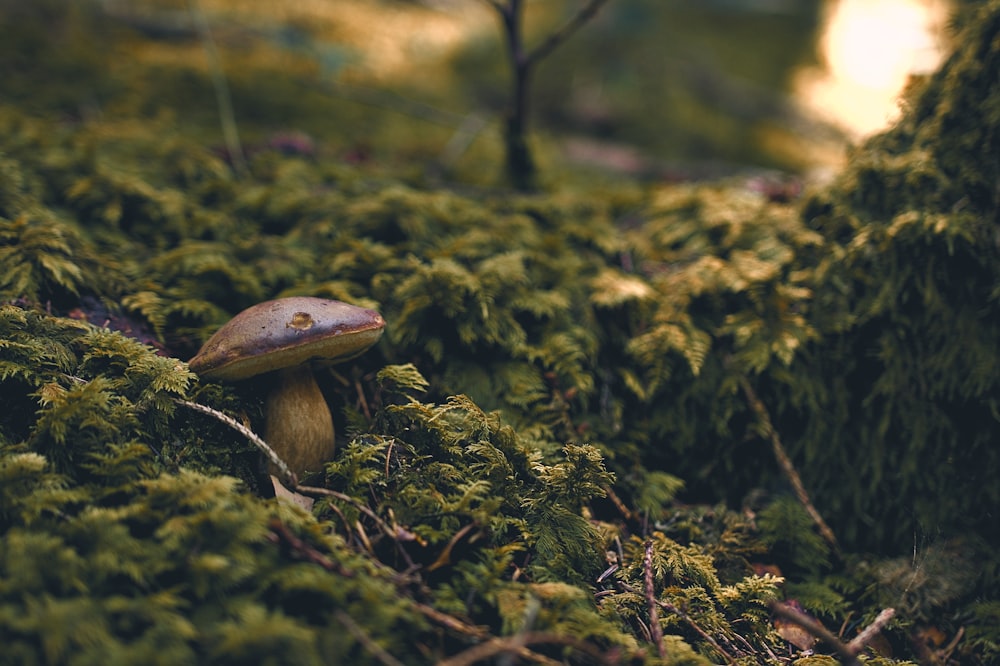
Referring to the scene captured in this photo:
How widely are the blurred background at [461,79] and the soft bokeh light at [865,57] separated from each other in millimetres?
46

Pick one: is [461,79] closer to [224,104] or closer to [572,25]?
[224,104]

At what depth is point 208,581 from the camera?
49.5 inches

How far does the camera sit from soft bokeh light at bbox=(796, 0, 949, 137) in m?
7.29

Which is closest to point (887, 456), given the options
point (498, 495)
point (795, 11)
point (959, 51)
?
point (498, 495)

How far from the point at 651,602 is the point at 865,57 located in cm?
1036

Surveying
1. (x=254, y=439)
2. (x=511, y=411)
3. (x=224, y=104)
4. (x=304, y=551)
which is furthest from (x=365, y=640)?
(x=224, y=104)

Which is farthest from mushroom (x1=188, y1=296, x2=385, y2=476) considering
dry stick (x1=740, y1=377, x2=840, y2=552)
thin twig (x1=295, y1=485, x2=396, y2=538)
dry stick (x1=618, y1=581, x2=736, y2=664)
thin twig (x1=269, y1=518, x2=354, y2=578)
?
dry stick (x1=740, y1=377, x2=840, y2=552)

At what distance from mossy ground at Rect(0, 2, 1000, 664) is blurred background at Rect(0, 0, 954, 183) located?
0.85m

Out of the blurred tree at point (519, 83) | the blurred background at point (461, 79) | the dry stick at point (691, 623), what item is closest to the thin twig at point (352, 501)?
the dry stick at point (691, 623)

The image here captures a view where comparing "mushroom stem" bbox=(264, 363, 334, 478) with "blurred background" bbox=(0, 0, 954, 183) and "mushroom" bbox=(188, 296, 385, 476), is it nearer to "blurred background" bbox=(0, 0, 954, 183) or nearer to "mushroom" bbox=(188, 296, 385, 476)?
"mushroom" bbox=(188, 296, 385, 476)

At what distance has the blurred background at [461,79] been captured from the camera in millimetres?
4004

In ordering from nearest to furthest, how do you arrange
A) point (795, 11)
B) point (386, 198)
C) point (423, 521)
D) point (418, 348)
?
point (423, 521), point (418, 348), point (386, 198), point (795, 11)

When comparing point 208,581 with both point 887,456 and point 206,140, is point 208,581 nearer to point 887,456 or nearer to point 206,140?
point 887,456

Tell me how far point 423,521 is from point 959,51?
2908mm
